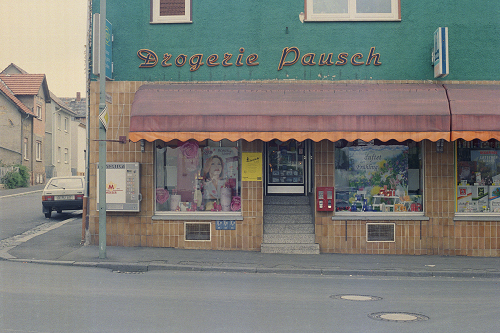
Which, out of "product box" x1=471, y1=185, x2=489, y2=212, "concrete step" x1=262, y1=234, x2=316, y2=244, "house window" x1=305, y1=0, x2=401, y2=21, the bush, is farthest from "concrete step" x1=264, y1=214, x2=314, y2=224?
the bush

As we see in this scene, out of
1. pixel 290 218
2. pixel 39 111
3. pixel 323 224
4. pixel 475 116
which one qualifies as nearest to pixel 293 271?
pixel 323 224

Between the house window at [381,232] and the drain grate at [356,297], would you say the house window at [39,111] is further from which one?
the drain grate at [356,297]

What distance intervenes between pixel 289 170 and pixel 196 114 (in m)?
3.73

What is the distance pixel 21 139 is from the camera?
43.7 meters

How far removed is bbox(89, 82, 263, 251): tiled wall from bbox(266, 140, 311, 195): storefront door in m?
1.51

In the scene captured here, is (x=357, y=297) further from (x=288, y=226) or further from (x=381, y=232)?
(x=288, y=226)

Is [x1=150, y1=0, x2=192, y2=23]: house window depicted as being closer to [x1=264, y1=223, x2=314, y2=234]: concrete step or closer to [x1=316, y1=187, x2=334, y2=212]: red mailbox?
[x1=316, y1=187, x2=334, y2=212]: red mailbox

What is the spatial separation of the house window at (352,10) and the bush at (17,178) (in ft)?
105

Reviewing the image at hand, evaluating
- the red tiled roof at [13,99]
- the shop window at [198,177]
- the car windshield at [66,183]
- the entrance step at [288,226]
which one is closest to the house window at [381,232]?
the entrance step at [288,226]

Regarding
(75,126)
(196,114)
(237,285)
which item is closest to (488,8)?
(196,114)

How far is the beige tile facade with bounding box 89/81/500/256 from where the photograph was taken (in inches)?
514

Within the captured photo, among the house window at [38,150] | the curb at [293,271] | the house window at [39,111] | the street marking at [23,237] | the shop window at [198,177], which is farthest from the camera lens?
the house window at [39,111]

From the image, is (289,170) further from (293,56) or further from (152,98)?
(152,98)

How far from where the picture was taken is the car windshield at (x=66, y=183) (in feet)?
66.5
